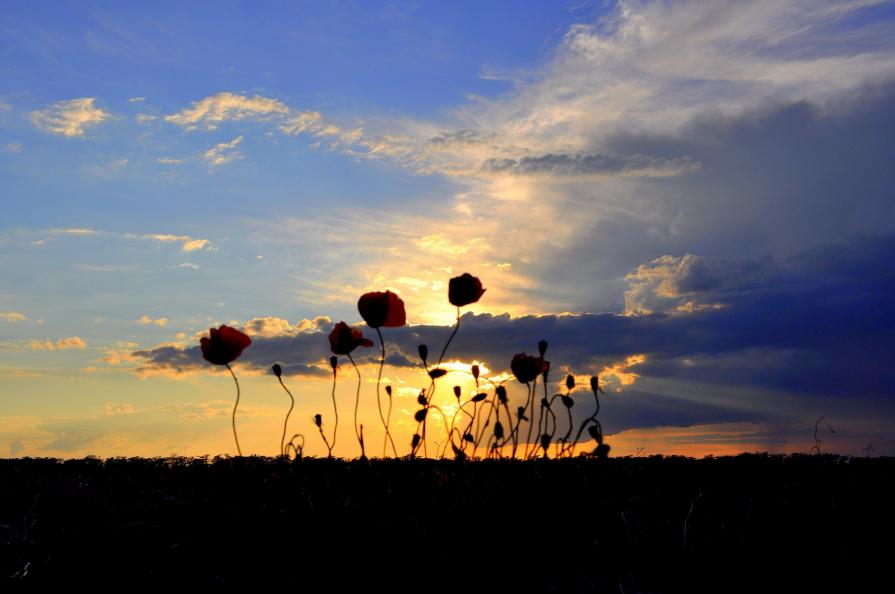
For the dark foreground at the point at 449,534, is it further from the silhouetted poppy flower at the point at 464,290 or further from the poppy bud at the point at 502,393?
the silhouetted poppy flower at the point at 464,290

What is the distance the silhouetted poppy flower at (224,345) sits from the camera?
18.6 ft

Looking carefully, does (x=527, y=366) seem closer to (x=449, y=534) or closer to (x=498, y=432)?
(x=498, y=432)

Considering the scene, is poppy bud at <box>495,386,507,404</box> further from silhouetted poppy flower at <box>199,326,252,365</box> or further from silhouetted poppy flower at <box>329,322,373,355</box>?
silhouetted poppy flower at <box>199,326,252,365</box>

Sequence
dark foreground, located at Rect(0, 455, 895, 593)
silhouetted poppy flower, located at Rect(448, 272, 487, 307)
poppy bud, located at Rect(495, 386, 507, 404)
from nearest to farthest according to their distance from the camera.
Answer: dark foreground, located at Rect(0, 455, 895, 593), silhouetted poppy flower, located at Rect(448, 272, 487, 307), poppy bud, located at Rect(495, 386, 507, 404)

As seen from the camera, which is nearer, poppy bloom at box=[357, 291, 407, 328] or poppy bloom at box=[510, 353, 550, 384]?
poppy bloom at box=[357, 291, 407, 328]

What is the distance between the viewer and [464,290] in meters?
5.51

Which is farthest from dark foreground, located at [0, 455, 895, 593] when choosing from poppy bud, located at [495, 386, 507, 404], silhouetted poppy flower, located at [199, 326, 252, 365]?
silhouetted poppy flower, located at [199, 326, 252, 365]

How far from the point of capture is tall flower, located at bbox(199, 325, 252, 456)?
18.6 feet

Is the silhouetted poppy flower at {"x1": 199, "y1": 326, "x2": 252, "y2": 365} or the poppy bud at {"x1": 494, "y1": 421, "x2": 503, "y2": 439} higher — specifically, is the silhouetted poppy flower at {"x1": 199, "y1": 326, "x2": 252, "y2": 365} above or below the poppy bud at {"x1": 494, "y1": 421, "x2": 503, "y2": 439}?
above

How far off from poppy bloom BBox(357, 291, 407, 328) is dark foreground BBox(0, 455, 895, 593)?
1005 millimetres

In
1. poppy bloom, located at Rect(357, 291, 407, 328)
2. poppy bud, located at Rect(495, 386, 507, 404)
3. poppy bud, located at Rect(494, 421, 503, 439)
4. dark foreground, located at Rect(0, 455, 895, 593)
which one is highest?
poppy bloom, located at Rect(357, 291, 407, 328)

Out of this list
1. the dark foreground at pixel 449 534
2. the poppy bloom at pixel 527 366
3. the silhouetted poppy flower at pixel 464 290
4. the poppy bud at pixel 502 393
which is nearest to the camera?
the dark foreground at pixel 449 534

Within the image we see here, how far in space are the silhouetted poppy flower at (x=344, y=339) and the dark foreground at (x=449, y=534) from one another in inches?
36.1

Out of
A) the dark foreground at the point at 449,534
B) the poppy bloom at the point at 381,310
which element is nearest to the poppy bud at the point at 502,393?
the dark foreground at the point at 449,534
